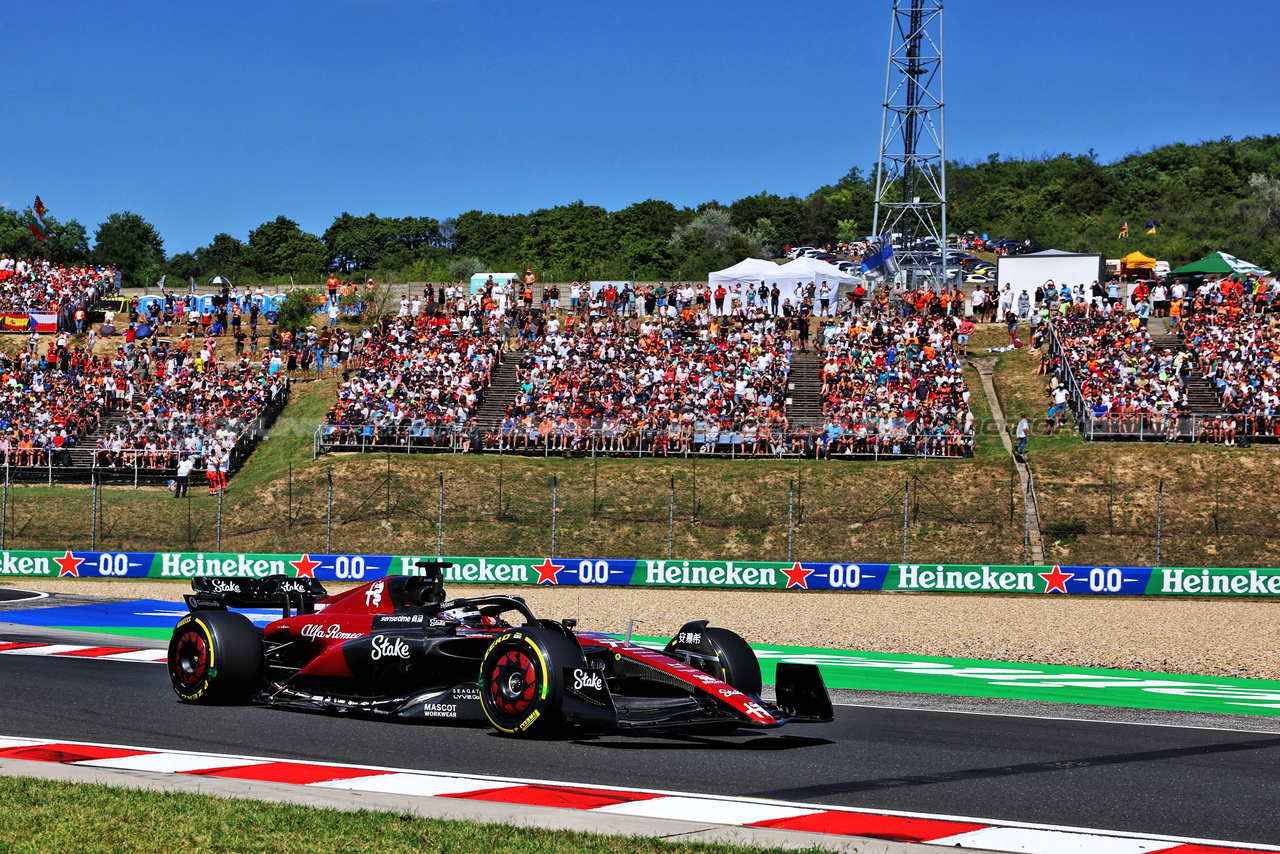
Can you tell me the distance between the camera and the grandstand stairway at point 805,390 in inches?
1366

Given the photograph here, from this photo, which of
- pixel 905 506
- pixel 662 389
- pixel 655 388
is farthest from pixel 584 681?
pixel 655 388

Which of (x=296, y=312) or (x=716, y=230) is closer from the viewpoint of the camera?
(x=296, y=312)

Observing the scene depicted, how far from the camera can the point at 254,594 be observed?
11.3 m

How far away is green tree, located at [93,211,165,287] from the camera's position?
90.2 meters

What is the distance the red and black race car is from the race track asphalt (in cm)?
21

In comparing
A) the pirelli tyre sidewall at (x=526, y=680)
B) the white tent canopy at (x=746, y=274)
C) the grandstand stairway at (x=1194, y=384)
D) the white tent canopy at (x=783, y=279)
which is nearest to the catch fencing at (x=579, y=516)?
the grandstand stairway at (x=1194, y=384)

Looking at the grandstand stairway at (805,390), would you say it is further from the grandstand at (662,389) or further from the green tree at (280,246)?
the green tree at (280,246)

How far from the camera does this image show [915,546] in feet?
93.7

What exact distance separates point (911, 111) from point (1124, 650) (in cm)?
3547

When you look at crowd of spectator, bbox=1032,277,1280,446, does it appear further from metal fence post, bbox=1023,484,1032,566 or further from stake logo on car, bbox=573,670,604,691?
stake logo on car, bbox=573,670,604,691

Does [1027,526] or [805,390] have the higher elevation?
[805,390]

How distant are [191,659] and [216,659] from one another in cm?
51

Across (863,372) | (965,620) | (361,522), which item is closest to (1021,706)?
(965,620)

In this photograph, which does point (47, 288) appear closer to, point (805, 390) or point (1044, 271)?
point (805, 390)
